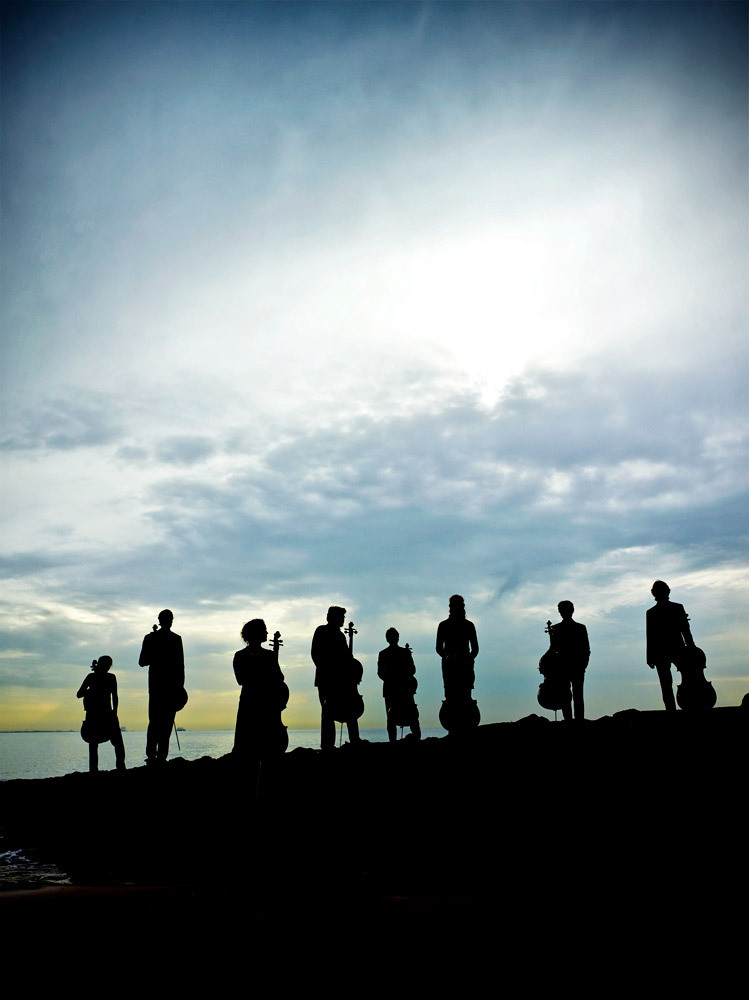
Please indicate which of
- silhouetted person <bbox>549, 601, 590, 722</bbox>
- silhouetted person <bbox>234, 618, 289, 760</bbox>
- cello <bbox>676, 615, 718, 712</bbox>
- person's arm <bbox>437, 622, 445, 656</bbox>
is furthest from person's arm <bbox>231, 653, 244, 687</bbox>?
cello <bbox>676, 615, 718, 712</bbox>

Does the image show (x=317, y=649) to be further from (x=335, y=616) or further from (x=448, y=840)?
(x=448, y=840)

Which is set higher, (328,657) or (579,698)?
(328,657)

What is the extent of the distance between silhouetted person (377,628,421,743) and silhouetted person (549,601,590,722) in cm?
291

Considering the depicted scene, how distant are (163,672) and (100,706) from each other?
10.5 feet

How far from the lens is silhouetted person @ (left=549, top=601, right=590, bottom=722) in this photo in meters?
9.09

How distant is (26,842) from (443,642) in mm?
10006

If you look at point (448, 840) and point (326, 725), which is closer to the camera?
point (448, 840)

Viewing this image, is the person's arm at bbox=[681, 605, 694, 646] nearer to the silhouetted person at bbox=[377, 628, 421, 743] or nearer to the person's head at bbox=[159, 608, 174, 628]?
the silhouetted person at bbox=[377, 628, 421, 743]

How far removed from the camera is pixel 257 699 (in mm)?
6453

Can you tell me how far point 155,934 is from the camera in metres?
1.52

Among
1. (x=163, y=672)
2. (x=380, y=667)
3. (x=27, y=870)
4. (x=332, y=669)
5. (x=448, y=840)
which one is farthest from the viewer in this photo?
(x=380, y=667)

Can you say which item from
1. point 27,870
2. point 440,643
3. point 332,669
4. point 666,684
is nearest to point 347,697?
point 332,669

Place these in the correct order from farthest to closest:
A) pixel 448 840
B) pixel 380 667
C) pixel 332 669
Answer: pixel 380 667 → pixel 332 669 → pixel 448 840

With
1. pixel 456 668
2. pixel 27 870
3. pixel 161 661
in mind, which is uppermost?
pixel 161 661
